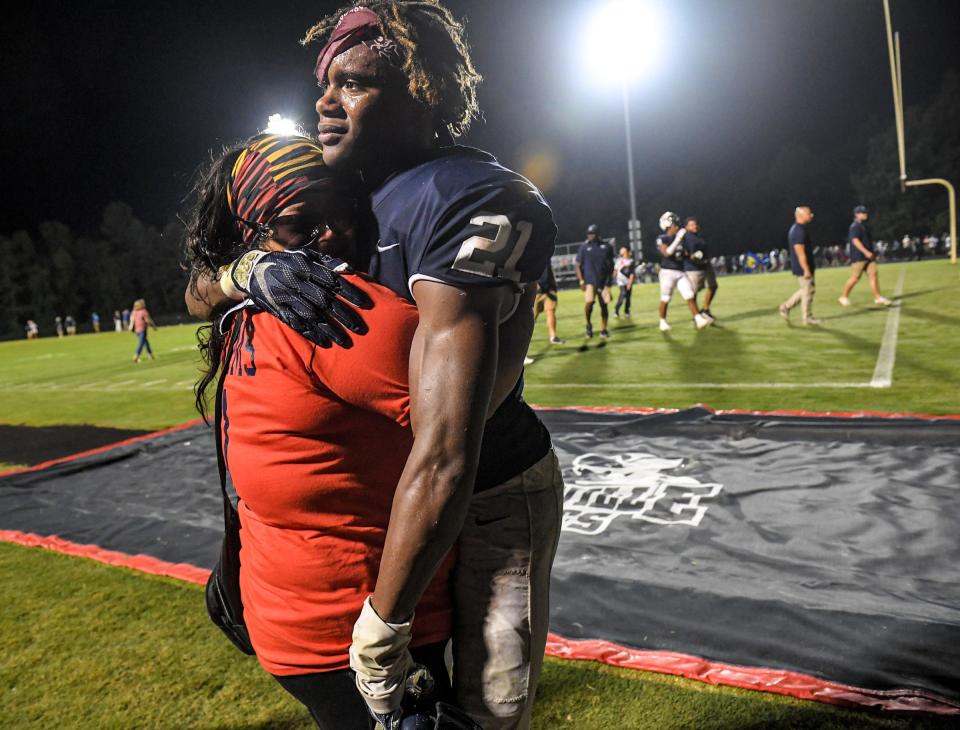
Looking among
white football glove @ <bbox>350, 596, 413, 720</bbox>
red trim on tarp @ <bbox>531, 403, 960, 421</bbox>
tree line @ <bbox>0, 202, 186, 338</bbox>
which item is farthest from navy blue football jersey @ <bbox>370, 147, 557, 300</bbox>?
tree line @ <bbox>0, 202, 186, 338</bbox>

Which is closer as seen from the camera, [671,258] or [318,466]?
[318,466]

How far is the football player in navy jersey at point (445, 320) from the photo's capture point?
1.17m

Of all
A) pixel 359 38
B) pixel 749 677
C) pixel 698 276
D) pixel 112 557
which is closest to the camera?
pixel 359 38

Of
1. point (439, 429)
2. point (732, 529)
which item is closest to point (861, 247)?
point (732, 529)

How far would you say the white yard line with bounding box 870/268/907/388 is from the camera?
7.88m

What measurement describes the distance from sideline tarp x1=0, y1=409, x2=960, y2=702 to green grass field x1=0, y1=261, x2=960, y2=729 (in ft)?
0.94

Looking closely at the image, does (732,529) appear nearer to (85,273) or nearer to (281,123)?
(281,123)

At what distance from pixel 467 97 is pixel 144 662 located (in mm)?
3087

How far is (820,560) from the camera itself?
3570mm

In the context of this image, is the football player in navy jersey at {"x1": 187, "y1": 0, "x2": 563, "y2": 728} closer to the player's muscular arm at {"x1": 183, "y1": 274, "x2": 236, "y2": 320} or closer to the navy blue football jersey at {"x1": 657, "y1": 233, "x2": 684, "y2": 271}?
the player's muscular arm at {"x1": 183, "y1": 274, "x2": 236, "y2": 320}

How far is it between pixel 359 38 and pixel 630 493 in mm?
3884

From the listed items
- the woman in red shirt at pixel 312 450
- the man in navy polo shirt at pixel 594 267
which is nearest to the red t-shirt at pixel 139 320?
the man in navy polo shirt at pixel 594 267

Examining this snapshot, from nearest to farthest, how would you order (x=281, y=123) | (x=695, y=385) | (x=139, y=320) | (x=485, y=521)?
(x=485, y=521), (x=281, y=123), (x=695, y=385), (x=139, y=320)

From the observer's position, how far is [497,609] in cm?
151
